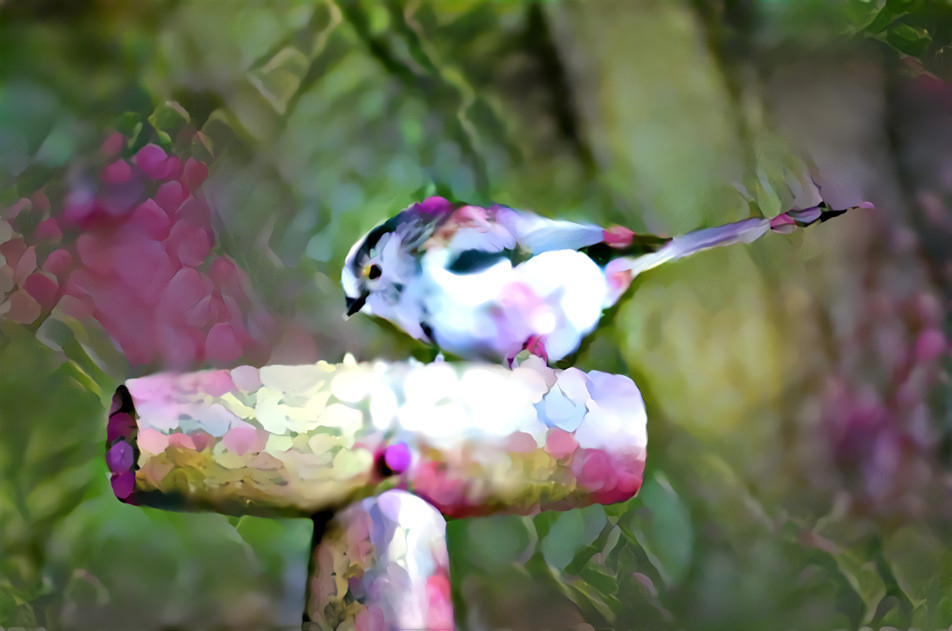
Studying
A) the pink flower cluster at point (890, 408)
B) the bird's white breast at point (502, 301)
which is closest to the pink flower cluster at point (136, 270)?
the bird's white breast at point (502, 301)

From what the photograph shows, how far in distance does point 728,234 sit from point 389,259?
25 centimetres

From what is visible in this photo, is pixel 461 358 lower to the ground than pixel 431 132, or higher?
Answer: lower

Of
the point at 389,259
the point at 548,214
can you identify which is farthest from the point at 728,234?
the point at 389,259

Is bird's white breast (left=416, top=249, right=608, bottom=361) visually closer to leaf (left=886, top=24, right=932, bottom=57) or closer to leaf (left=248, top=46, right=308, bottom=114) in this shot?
leaf (left=248, top=46, right=308, bottom=114)

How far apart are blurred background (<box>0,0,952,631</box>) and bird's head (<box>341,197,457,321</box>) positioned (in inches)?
0.7

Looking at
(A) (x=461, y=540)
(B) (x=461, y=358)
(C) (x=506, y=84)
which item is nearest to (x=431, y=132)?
(C) (x=506, y=84)

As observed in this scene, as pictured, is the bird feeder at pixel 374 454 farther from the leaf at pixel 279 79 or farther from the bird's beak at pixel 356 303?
the leaf at pixel 279 79

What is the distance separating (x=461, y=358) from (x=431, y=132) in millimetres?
177

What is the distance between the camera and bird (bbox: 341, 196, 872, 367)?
458 millimetres

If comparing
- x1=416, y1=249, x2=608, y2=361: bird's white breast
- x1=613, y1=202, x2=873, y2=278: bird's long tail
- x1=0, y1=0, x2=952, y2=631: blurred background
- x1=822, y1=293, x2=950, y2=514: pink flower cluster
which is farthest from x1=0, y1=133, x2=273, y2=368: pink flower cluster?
x1=822, y1=293, x2=950, y2=514: pink flower cluster

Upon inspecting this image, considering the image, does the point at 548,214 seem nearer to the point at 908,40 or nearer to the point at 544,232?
the point at 544,232

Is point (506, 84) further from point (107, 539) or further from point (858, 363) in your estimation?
point (107, 539)

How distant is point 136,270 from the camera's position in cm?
50

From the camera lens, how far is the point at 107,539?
49 cm
